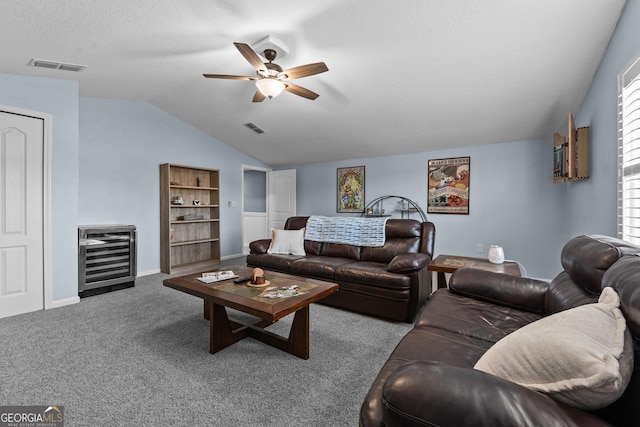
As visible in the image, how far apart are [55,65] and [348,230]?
11.9 feet

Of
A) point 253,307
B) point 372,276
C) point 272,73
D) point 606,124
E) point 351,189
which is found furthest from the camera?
point 351,189

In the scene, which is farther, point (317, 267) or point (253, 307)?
point (317, 267)

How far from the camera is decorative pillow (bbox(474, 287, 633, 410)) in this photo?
68 cm

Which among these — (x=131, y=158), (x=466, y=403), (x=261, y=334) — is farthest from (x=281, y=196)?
(x=466, y=403)

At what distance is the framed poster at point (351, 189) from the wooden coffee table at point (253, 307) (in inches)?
135

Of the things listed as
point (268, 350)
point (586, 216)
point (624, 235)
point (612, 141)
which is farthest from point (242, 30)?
point (586, 216)

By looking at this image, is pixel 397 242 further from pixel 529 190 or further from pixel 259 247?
pixel 529 190

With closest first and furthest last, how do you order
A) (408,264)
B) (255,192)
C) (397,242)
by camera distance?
(408,264)
(397,242)
(255,192)

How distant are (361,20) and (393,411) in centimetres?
273

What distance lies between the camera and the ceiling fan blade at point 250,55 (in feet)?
7.10

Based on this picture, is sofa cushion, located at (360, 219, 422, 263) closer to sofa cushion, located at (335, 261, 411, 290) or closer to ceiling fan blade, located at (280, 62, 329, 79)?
sofa cushion, located at (335, 261, 411, 290)

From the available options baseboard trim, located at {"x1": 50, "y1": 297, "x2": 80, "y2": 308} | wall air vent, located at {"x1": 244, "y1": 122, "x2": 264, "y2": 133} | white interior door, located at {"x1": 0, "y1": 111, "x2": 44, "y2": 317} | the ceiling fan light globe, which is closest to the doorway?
wall air vent, located at {"x1": 244, "y1": 122, "x2": 264, "y2": 133}

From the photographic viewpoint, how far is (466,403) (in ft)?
2.25

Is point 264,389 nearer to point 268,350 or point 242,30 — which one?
point 268,350
